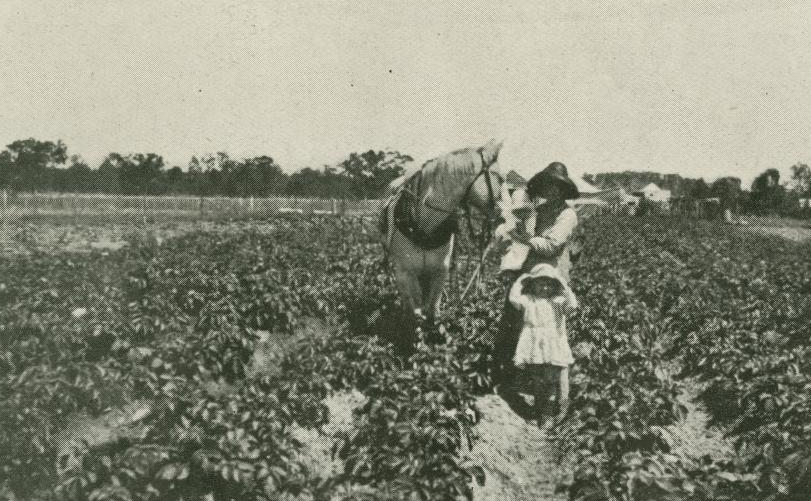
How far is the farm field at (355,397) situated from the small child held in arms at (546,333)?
235mm

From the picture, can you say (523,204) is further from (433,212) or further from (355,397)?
(355,397)

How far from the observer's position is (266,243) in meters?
15.1

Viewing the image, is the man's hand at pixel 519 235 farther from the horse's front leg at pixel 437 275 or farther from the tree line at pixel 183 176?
the tree line at pixel 183 176

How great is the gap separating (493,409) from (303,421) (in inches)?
58.2

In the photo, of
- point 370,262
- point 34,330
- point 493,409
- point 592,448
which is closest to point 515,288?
point 493,409

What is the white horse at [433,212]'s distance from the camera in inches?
205

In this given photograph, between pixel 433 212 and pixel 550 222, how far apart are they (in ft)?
3.12

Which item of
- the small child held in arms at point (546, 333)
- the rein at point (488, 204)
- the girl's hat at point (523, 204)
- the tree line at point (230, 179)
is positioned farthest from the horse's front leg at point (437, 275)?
the tree line at point (230, 179)

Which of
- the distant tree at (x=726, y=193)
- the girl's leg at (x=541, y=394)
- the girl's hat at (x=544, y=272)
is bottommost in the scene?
the girl's leg at (x=541, y=394)

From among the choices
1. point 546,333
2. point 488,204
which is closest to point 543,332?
point 546,333

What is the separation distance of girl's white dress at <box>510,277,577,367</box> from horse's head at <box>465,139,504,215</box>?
0.71 meters

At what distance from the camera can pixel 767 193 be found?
49.0m

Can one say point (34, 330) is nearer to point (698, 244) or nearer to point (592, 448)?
point (592, 448)

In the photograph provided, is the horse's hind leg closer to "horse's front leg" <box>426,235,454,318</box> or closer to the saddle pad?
"horse's front leg" <box>426,235,454,318</box>
